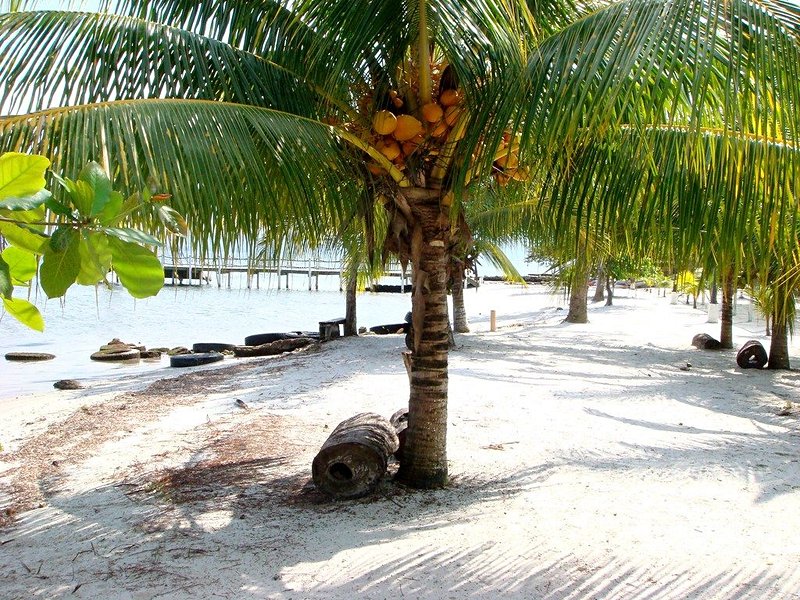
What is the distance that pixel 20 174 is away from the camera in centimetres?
90

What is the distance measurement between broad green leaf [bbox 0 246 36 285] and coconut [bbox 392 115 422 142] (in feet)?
11.3

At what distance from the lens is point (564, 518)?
14.3ft

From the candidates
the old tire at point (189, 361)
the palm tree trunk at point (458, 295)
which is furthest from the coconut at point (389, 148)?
the old tire at point (189, 361)

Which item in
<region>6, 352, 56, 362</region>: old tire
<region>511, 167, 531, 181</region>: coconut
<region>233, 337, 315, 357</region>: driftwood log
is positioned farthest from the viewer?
<region>6, 352, 56, 362</region>: old tire

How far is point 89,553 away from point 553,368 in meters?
8.61

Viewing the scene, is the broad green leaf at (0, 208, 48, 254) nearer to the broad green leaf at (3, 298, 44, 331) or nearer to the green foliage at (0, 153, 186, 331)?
the green foliage at (0, 153, 186, 331)

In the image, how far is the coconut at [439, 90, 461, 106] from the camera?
14.6ft

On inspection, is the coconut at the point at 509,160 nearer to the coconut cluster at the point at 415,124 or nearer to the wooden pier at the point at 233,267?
the coconut cluster at the point at 415,124

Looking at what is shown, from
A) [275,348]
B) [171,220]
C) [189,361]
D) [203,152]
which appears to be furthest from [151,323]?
[171,220]

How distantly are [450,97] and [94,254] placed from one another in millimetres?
3783

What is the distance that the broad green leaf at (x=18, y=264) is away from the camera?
3.56ft

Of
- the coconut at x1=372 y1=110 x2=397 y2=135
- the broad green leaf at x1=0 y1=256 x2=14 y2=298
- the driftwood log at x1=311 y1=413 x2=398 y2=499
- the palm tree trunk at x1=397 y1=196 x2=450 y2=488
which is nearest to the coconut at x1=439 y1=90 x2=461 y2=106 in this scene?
the coconut at x1=372 y1=110 x2=397 y2=135

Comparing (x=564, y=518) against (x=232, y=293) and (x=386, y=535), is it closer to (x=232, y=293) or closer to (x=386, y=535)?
(x=386, y=535)

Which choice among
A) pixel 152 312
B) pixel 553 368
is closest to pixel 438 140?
pixel 553 368
